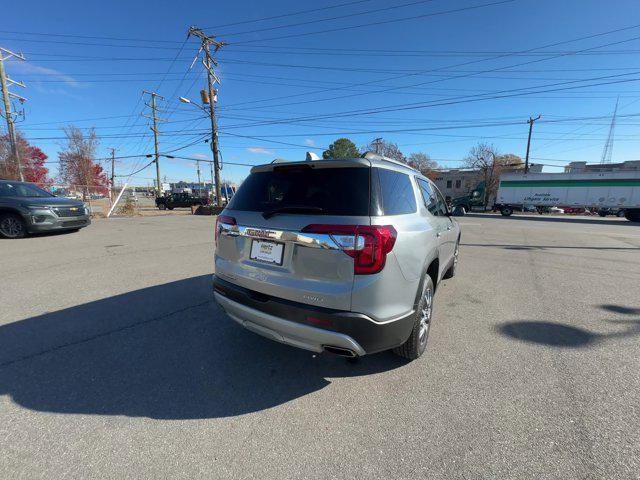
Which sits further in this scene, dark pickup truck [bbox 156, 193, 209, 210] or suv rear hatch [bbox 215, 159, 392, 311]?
dark pickup truck [bbox 156, 193, 209, 210]

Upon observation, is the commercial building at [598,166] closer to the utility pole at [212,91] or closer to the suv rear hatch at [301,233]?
the utility pole at [212,91]

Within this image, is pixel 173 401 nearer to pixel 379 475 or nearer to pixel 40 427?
pixel 40 427

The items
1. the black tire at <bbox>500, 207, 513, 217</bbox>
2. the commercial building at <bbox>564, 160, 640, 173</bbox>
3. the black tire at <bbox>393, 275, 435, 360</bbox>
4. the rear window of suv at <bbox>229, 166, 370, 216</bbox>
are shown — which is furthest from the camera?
the commercial building at <bbox>564, 160, 640, 173</bbox>

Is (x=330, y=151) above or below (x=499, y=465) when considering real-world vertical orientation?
above

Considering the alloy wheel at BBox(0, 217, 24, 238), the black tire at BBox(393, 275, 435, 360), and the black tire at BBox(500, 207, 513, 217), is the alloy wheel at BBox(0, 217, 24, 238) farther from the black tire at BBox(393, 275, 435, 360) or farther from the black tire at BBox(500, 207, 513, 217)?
the black tire at BBox(500, 207, 513, 217)

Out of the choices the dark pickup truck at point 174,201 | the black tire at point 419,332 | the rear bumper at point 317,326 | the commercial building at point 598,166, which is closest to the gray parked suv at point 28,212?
the rear bumper at point 317,326

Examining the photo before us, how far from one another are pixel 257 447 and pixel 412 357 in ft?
5.13

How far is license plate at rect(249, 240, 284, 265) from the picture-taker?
2.40 meters

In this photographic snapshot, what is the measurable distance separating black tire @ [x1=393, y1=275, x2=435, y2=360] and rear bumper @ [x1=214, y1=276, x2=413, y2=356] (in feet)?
0.83

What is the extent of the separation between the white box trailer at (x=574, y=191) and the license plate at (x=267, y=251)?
34.6 metres

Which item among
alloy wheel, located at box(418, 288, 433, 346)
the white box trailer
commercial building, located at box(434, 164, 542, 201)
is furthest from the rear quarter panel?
commercial building, located at box(434, 164, 542, 201)

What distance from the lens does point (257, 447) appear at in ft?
6.32

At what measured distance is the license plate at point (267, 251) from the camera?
2400 mm

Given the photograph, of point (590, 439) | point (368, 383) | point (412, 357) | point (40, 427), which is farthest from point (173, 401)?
point (590, 439)
